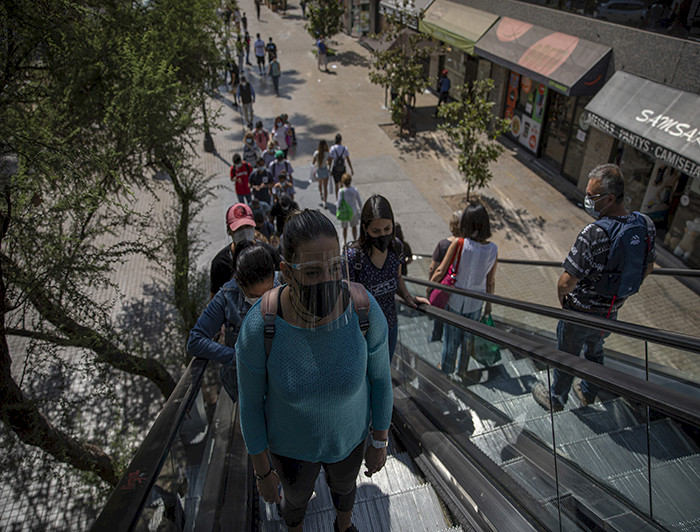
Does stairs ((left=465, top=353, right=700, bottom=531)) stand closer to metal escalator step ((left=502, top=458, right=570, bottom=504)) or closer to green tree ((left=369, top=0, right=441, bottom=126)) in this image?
metal escalator step ((left=502, top=458, right=570, bottom=504))

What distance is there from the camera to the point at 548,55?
1274cm

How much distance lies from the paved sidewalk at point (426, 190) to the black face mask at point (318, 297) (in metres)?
2.11

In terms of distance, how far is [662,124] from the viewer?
31.2ft

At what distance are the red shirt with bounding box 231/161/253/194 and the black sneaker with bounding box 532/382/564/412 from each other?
9.14 meters

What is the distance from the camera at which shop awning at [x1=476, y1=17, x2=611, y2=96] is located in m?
11.4

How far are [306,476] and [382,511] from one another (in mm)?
953

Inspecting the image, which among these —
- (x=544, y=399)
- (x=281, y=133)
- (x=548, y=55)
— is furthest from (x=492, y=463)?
(x=548, y=55)

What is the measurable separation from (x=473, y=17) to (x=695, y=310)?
1337cm

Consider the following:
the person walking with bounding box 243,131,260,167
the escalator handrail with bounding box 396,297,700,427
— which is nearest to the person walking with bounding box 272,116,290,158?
the person walking with bounding box 243,131,260,167

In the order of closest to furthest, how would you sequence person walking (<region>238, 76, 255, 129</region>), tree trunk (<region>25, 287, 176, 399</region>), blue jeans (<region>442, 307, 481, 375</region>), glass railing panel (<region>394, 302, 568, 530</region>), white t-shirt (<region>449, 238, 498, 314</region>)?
glass railing panel (<region>394, 302, 568, 530</region>) → blue jeans (<region>442, 307, 481, 375</region>) → white t-shirt (<region>449, 238, 498, 314</region>) → tree trunk (<region>25, 287, 176, 399</region>) → person walking (<region>238, 76, 255, 129</region>)

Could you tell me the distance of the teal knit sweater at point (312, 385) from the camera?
1.92 m

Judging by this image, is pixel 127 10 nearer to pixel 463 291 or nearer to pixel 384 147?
pixel 463 291

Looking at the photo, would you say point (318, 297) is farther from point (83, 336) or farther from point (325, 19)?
point (325, 19)

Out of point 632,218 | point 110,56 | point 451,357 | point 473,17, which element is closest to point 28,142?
point 110,56
